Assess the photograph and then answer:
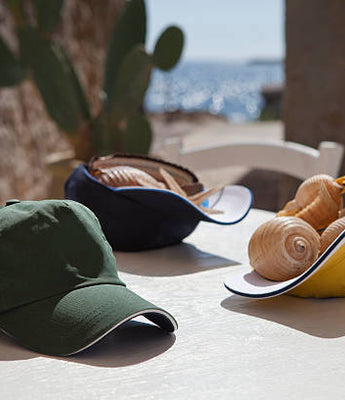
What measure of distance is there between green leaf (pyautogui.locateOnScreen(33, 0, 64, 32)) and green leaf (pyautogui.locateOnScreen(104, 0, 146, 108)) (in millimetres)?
287

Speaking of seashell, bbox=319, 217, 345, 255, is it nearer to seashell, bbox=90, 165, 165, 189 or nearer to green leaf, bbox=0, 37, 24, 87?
seashell, bbox=90, 165, 165, 189

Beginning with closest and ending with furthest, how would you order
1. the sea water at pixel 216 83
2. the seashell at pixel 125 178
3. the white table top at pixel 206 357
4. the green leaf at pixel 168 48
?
the white table top at pixel 206 357 < the seashell at pixel 125 178 < the green leaf at pixel 168 48 < the sea water at pixel 216 83

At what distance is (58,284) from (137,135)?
2.05 m

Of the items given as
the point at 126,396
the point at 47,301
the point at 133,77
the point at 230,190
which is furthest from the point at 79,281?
the point at 133,77

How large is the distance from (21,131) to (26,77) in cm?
45

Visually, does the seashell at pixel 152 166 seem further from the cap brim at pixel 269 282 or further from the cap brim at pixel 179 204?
the cap brim at pixel 269 282

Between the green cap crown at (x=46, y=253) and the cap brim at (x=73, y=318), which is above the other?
the green cap crown at (x=46, y=253)

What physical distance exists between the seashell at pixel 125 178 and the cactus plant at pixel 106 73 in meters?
1.57

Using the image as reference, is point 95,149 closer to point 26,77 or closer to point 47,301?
point 26,77

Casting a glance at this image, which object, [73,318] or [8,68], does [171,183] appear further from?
[8,68]

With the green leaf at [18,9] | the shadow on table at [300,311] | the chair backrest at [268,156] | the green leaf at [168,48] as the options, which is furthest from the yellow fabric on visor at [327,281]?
the green leaf at [18,9]

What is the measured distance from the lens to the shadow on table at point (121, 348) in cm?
55

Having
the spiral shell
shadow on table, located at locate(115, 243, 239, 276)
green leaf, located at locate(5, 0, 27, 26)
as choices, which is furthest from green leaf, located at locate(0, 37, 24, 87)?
the spiral shell

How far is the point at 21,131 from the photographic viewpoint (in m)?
2.96
